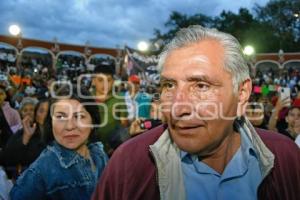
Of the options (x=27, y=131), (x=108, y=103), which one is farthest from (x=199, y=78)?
(x=108, y=103)

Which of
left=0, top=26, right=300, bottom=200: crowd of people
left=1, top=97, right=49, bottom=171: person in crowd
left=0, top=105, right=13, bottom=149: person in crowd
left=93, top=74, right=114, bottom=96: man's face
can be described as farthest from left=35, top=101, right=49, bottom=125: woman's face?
left=0, top=26, right=300, bottom=200: crowd of people

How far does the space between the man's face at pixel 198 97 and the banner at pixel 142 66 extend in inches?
353

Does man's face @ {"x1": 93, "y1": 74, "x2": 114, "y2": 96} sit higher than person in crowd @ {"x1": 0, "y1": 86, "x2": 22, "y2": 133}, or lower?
higher

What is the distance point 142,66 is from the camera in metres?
11.2

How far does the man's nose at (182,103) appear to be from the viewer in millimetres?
1729

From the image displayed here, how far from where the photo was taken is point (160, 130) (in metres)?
1.92

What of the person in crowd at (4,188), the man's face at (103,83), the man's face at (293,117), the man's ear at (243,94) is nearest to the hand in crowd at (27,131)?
the man's face at (103,83)

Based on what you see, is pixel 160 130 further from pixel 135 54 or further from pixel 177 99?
pixel 135 54

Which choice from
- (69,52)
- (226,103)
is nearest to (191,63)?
(226,103)

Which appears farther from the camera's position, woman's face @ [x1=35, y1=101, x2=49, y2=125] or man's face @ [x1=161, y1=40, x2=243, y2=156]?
woman's face @ [x1=35, y1=101, x2=49, y2=125]

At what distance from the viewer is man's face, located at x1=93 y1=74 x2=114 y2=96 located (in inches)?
225

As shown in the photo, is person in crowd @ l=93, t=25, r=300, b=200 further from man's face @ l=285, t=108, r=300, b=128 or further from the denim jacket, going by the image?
man's face @ l=285, t=108, r=300, b=128

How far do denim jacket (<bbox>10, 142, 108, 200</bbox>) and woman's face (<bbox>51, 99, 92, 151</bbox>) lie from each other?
5 cm

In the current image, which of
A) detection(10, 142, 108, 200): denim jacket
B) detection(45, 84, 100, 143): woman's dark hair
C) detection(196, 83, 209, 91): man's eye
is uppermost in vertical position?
detection(196, 83, 209, 91): man's eye
